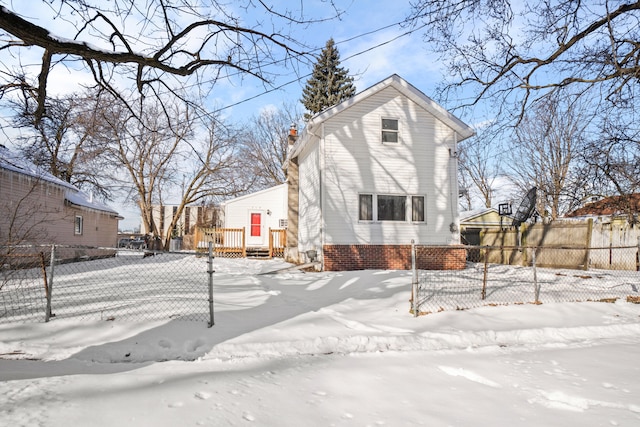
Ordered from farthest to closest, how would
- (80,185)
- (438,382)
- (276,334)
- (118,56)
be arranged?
(80,185), (276,334), (118,56), (438,382)

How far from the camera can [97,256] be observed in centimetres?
1955

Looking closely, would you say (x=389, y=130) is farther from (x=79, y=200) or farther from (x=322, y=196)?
(x=79, y=200)

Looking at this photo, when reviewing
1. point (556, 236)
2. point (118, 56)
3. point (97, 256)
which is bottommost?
point (97, 256)

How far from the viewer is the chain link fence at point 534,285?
699 centimetres

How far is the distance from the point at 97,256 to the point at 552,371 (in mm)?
20994

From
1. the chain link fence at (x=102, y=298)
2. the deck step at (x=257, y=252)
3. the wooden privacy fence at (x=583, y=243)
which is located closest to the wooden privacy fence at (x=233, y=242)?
the deck step at (x=257, y=252)

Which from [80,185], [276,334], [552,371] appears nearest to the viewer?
[552,371]

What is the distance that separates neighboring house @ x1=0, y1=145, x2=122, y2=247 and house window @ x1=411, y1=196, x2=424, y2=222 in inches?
419

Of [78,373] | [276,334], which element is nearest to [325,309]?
[276,334]

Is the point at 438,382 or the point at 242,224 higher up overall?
the point at 242,224

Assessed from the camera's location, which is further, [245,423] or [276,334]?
[276,334]

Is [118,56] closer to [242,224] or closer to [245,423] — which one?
[245,423]

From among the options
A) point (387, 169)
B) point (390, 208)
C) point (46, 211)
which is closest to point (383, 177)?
point (387, 169)

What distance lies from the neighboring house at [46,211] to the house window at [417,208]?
1065 centimetres
